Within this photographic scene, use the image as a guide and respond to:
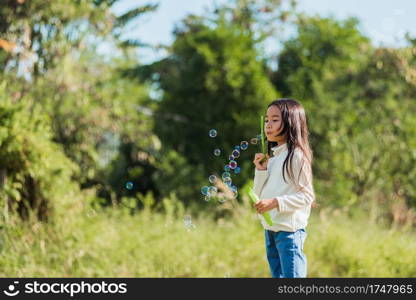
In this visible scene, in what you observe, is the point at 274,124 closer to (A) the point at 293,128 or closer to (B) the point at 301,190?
(A) the point at 293,128

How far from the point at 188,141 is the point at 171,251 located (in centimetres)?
600

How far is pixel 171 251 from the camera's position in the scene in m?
6.41

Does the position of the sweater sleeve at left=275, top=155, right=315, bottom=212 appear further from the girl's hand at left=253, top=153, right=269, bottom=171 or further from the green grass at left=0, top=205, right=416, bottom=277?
the green grass at left=0, top=205, right=416, bottom=277

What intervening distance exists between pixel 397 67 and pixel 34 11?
6.22m

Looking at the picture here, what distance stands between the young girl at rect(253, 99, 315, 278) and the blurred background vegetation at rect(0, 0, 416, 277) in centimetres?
285

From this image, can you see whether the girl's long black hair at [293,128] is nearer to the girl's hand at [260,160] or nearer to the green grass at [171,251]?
the girl's hand at [260,160]

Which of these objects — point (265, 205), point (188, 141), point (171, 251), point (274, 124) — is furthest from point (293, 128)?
point (188, 141)

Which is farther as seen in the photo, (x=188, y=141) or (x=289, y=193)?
(x=188, y=141)

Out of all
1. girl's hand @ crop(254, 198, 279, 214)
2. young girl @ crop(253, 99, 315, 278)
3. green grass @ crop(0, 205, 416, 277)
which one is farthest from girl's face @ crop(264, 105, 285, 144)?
green grass @ crop(0, 205, 416, 277)

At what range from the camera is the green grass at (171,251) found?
593 cm

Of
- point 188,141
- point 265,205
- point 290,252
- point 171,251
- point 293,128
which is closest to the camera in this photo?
point 265,205

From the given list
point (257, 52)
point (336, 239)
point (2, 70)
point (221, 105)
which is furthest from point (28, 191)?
point (257, 52)

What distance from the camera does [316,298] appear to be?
13.6ft

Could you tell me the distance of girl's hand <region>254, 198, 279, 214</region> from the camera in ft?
10.1
